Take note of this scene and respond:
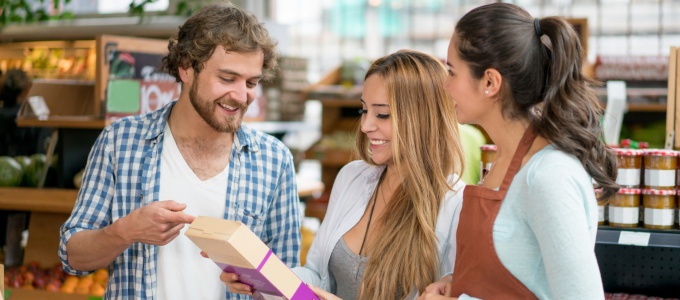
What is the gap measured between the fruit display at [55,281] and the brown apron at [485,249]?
8.37 feet

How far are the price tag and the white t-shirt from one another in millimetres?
1322

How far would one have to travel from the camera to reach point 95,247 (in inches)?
92.8

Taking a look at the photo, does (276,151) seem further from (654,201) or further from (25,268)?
(25,268)

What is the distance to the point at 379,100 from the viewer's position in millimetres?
2242

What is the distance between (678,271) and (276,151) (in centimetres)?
164

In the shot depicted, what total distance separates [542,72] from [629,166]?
1.10 metres

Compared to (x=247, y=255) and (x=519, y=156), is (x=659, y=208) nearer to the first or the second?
(x=519, y=156)

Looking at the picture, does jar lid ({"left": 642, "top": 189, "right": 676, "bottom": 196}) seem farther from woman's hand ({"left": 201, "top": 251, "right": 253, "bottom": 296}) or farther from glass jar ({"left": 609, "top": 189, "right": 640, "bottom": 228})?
woman's hand ({"left": 201, "top": 251, "right": 253, "bottom": 296})

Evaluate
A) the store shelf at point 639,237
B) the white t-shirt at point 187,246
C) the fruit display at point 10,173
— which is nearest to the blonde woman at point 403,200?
the white t-shirt at point 187,246

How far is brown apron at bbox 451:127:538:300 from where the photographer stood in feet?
5.51

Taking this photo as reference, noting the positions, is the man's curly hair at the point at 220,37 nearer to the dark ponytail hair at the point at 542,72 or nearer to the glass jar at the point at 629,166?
the dark ponytail hair at the point at 542,72

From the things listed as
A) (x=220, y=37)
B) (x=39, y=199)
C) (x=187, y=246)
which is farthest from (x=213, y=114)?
(x=39, y=199)

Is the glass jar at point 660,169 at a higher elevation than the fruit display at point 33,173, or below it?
higher

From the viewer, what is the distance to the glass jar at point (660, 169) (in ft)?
8.68
